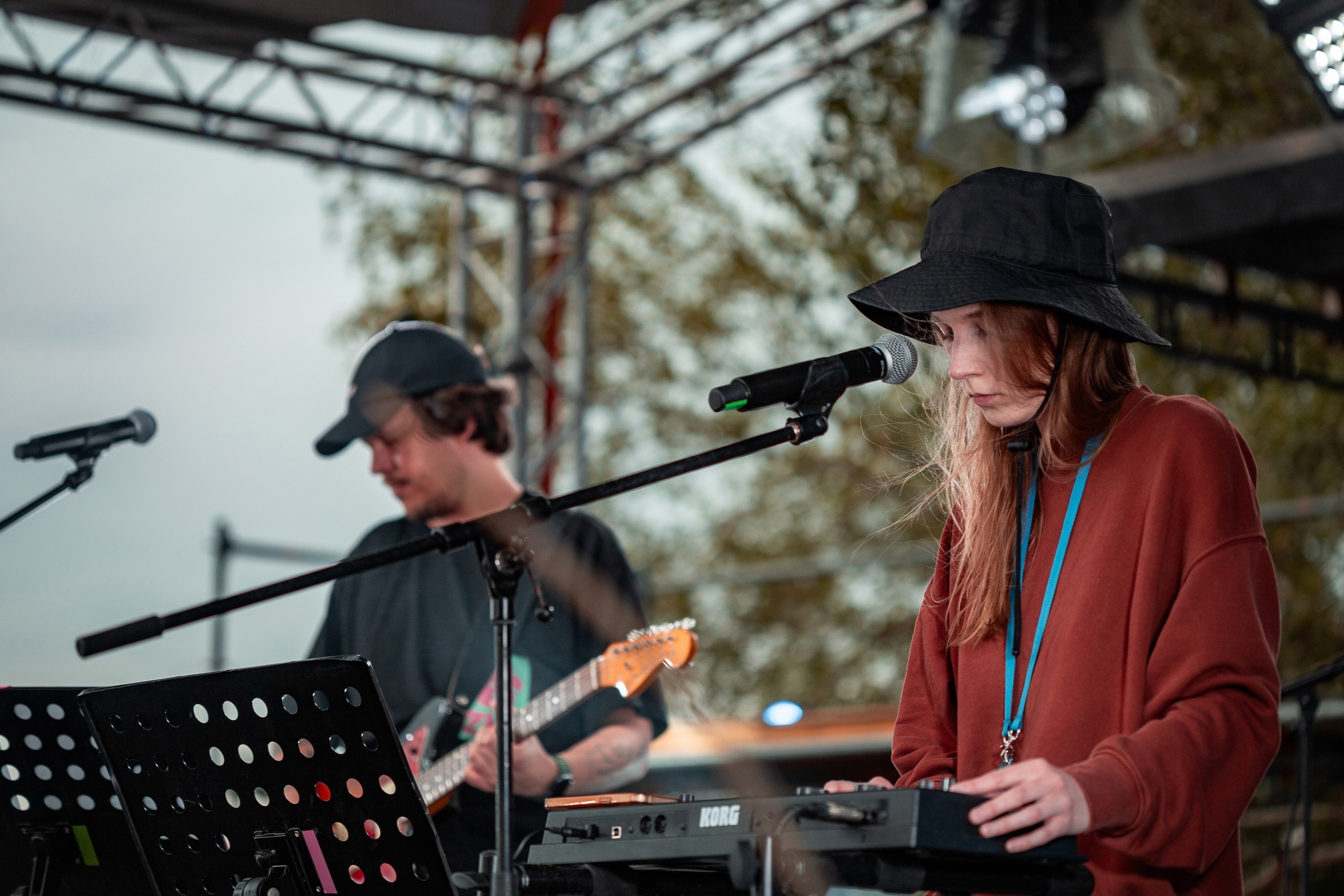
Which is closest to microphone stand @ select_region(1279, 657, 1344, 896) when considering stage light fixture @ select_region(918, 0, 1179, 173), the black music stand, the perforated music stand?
the perforated music stand

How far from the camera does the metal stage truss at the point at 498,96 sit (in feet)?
21.4

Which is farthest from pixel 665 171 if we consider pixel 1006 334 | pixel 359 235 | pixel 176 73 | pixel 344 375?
pixel 1006 334

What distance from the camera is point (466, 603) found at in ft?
10.8

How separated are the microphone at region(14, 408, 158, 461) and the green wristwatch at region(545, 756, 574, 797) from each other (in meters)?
1.08

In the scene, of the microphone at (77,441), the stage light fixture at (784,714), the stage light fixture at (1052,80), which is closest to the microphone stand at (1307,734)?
the stage light fixture at (784,714)

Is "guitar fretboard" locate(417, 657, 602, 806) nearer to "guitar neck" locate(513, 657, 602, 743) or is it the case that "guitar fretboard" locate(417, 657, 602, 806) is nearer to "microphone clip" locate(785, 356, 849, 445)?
"guitar neck" locate(513, 657, 602, 743)

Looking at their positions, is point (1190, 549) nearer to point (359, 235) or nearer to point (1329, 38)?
point (1329, 38)

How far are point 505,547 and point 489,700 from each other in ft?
4.33

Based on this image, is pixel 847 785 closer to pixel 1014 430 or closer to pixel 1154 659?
pixel 1154 659

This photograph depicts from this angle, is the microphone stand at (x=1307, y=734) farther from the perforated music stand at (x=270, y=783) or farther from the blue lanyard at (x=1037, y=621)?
the perforated music stand at (x=270, y=783)

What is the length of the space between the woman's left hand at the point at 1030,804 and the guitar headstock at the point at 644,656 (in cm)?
141

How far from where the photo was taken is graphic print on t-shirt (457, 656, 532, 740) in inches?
126

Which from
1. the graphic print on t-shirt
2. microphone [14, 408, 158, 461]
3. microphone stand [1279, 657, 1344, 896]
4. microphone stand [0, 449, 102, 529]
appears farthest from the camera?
the graphic print on t-shirt

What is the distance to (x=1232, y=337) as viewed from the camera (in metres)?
10.4
